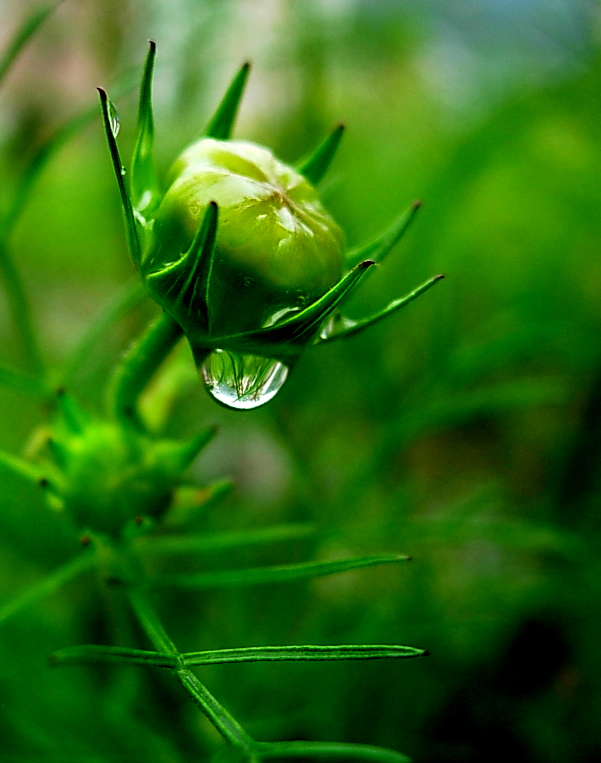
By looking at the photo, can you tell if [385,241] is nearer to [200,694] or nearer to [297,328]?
[297,328]

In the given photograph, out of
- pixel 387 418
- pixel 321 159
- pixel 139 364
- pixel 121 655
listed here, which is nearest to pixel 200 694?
pixel 121 655

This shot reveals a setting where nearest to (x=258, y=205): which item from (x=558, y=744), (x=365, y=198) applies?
(x=558, y=744)

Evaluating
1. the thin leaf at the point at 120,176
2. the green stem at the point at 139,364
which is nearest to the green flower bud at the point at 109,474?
the green stem at the point at 139,364

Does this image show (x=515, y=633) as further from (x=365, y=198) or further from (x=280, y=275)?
(x=365, y=198)

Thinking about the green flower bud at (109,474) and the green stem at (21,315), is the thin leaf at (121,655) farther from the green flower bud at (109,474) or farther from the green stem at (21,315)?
the green stem at (21,315)

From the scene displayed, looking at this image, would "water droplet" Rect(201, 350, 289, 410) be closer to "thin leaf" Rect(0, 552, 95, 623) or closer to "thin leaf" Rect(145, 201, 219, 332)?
"thin leaf" Rect(145, 201, 219, 332)

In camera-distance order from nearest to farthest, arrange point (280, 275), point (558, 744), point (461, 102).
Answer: point (280, 275)
point (558, 744)
point (461, 102)
